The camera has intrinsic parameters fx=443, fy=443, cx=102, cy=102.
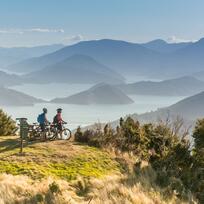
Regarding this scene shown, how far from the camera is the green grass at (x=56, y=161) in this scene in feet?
59.5

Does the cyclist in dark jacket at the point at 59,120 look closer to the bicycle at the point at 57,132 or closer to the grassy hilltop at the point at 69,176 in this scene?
the bicycle at the point at 57,132

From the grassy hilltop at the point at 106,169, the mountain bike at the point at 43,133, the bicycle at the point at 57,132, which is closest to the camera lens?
the grassy hilltop at the point at 106,169

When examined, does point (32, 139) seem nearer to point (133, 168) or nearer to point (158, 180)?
point (133, 168)

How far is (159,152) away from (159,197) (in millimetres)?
11042

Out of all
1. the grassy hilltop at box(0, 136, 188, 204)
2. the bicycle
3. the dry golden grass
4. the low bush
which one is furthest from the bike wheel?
the dry golden grass

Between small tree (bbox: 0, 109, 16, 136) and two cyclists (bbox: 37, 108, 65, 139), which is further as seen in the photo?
small tree (bbox: 0, 109, 16, 136)

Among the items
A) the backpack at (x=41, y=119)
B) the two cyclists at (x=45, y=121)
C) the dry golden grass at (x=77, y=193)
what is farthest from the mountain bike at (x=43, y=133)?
the dry golden grass at (x=77, y=193)

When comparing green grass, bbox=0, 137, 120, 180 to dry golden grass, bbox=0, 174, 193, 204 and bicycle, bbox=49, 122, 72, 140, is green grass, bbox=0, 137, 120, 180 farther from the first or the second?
bicycle, bbox=49, 122, 72, 140

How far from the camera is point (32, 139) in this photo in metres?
25.1

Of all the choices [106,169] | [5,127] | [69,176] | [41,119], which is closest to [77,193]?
[69,176]

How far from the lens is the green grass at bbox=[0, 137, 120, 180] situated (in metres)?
18.1

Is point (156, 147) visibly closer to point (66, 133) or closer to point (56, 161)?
point (66, 133)

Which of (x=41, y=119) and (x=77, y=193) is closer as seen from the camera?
(x=77, y=193)

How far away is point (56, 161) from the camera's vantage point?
1992 cm
